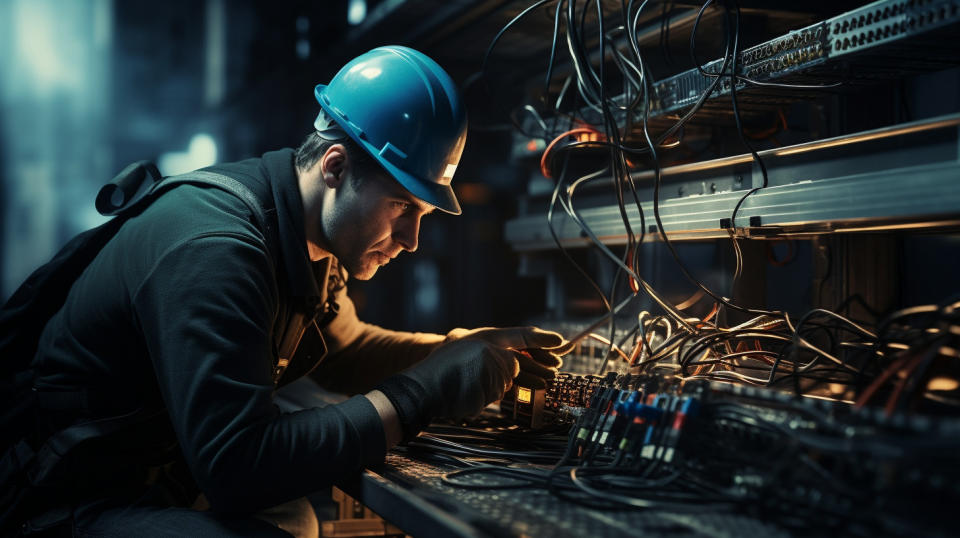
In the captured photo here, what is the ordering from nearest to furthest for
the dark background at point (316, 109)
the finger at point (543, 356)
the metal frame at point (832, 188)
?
the metal frame at point (832, 188) → the finger at point (543, 356) → the dark background at point (316, 109)

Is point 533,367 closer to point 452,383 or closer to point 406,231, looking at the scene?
point 452,383

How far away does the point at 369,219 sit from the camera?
1309 millimetres

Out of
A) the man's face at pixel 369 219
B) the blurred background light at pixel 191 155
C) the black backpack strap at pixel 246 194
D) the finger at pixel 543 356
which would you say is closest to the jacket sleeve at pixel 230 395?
the black backpack strap at pixel 246 194

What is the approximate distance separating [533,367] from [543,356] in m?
0.04

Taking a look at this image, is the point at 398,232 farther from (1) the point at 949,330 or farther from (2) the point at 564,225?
(1) the point at 949,330

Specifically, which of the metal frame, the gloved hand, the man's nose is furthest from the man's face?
the metal frame

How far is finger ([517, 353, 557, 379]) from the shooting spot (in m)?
1.29

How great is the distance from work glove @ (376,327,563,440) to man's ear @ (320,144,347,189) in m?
0.35

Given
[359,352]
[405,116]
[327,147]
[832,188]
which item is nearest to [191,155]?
[359,352]

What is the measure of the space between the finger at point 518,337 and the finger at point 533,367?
0.13ft

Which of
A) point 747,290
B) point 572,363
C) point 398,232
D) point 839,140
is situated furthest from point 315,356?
point 839,140

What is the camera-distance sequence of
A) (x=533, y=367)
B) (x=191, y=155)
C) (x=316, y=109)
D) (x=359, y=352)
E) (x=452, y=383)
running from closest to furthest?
(x=452, y=383) < (x=533, y=367) < (x=359, y=352) < (x=316, y=109) < (x=191, y=155)

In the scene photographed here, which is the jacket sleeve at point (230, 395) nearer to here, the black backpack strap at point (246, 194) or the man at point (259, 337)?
the man at point (259, 337)

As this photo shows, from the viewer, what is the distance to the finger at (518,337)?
1332mm
